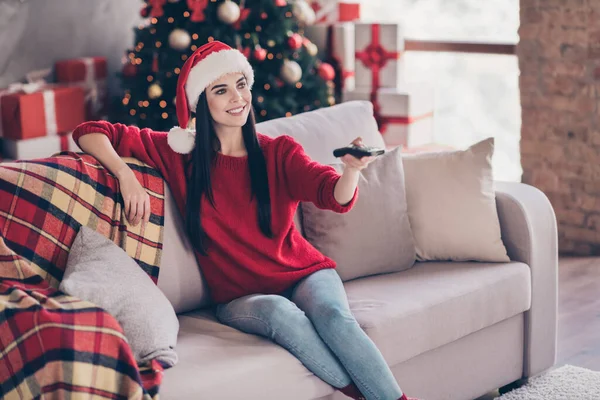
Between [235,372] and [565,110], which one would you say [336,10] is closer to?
[565,110]

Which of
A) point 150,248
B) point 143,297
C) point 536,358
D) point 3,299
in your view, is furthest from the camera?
point 536,358

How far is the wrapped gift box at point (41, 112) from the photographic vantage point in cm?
501

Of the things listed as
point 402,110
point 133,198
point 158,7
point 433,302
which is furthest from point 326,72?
point 133,198

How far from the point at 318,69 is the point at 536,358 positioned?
283 centimetres

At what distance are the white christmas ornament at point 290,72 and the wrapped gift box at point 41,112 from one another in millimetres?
1231

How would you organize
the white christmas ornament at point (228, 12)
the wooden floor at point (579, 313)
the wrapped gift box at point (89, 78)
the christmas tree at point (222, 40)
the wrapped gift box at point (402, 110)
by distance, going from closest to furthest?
the wooden floor at point (579, 313)
the white christmas ornament at point (228, 12)
the christmas tree at point (222, 40)
the wrapped gift box at point (402, 110)
the wrapped gift box at point (89, 78)

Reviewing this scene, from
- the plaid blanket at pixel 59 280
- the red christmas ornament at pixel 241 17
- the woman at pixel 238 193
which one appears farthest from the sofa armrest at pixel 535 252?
the red christmas ornament at pixel 241 17

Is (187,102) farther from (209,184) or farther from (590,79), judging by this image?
(590,79)

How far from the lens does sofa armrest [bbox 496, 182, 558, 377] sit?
9.82 feet

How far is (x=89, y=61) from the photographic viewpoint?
18.4 feet

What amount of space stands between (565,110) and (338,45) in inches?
63.5

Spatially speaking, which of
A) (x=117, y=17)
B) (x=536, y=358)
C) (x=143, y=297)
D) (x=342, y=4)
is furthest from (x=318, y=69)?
(x=143, y=297)

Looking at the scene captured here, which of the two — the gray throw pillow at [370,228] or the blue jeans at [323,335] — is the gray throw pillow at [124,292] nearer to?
the blue jeans at [323,335]

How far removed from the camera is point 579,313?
3.76 meters
